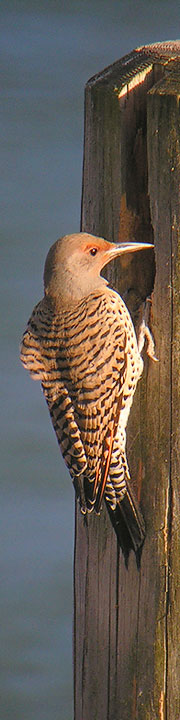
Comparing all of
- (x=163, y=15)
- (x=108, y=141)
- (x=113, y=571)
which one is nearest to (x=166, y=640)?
(x=113, y=571)

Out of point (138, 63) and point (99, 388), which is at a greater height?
point (138, 63)

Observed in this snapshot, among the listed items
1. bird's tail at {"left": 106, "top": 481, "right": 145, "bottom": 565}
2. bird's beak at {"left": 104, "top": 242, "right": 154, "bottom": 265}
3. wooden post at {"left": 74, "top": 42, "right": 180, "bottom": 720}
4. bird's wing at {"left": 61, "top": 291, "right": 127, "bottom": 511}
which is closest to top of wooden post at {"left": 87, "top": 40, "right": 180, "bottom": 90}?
wooden post at {"left": 74, "top": 42, "right": 180, "bottom": 720}

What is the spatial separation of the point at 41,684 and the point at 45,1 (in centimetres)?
515

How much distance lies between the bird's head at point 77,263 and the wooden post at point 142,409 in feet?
0.24

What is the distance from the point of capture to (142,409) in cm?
356

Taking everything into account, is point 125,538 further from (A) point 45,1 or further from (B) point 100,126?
(A) point 45,1

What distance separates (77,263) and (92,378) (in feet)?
1.10

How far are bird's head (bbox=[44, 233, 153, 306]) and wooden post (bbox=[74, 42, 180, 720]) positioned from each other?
72 millimetres

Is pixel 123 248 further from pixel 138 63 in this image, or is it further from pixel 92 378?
pixel 138 63

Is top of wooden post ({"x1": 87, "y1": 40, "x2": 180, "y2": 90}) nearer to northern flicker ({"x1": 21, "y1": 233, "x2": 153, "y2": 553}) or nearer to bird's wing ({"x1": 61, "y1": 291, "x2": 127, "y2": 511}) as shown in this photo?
northern flicker ({"x1": 21, "y1": 233, "x2": 153, "y2": 553})

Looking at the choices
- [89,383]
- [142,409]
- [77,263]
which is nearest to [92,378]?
[89,383]

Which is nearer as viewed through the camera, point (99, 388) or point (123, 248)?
point (123, 248)

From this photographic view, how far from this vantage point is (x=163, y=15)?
8.86 metres

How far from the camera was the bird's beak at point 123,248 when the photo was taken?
3.43 metres
